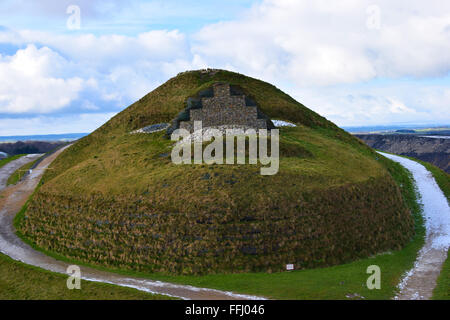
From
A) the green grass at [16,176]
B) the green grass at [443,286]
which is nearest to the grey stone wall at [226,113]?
the green grass at [443,286]

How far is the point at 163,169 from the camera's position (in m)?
36.5

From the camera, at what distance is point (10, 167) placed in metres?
65.9

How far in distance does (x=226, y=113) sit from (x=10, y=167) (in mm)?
42823

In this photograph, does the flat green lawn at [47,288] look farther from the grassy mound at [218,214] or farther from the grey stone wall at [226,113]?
the grey stone wall at [226,113]

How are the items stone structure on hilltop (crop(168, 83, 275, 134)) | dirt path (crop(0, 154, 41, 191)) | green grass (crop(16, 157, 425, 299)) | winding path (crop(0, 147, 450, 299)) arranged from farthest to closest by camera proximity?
dirt path (crop(0, 154, 41, 191)) → stone structure on hilltop (crop(168, 83, 275, 134)) → winding path (crop(0, 147, 450, 299)) → green grass (crop(16, 157, 425, 299))

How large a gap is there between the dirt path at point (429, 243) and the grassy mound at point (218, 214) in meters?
2.23

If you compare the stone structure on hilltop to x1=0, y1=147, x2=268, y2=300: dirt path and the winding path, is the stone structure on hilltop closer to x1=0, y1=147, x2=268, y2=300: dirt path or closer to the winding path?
the winding path

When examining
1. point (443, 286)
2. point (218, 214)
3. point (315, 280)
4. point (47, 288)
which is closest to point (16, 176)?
point (47, 288)

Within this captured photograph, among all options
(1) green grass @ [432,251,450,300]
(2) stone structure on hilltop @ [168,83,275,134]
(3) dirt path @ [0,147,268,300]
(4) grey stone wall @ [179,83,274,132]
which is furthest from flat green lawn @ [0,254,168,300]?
(4) grey stone wall @ [179,83,274,132]

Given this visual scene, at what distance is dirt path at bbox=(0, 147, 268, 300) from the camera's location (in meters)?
23.3

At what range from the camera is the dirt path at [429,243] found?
78.5ft

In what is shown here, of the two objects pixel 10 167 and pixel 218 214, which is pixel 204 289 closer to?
pixel 218 214

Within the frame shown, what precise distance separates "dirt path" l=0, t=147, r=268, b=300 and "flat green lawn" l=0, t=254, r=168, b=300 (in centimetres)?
108
